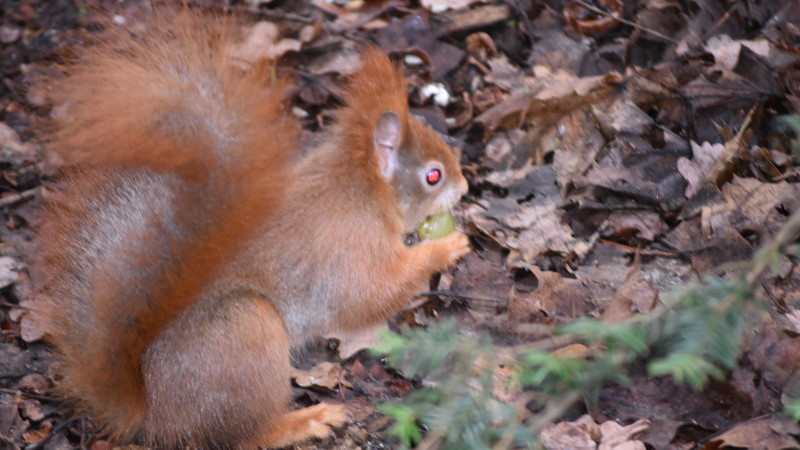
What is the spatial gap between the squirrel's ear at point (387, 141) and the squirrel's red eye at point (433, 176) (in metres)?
0.14

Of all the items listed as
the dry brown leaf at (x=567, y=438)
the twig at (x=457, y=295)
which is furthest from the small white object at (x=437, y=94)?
the dry brown leaf at (x=567, y=438)

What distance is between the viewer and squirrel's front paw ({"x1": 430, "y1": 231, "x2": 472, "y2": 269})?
11.2 feet

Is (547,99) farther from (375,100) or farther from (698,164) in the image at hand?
(375,100)

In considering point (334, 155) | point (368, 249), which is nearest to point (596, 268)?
point (368, 249)

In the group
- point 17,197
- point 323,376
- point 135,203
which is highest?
point 135,203

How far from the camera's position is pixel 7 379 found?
3.21 m

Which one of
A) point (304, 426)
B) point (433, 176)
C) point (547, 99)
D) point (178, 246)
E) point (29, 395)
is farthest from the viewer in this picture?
point (547, 99)

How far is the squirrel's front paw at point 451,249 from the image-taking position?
3404 millimetres

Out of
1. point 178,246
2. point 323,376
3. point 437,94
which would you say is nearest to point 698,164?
point 437,94

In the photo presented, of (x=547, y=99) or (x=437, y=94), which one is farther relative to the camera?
(x=437, y=94)

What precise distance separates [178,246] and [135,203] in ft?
0.62

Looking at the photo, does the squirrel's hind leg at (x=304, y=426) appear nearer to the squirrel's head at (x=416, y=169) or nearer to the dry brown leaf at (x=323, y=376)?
the dry brown leaf at (x=323, y=376)

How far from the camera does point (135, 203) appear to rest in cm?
262

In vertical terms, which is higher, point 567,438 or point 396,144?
point 396,144
